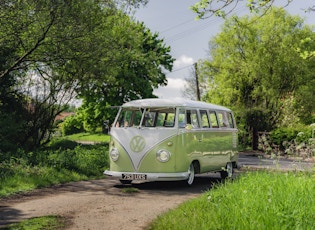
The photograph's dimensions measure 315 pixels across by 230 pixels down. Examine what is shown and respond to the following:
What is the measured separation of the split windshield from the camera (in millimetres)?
11734

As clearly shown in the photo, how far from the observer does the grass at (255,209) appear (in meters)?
5.34

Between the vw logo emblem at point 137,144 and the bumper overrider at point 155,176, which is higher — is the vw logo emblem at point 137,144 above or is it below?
above

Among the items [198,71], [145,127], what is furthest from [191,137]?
[198,71]

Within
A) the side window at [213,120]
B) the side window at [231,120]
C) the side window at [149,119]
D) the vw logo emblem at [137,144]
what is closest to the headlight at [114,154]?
the vw logo emblem at [137,144]

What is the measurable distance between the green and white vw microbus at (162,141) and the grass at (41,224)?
12.8 ft

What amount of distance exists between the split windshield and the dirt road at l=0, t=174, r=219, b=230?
1699 mm

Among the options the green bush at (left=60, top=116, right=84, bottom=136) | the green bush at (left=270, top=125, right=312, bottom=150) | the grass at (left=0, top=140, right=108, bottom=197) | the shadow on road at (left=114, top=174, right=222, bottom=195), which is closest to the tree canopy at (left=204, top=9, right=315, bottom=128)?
the green bush at (left=270, top=125, right=312, bottom=150)

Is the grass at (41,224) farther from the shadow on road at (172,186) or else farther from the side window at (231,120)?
the side window at (231,120)

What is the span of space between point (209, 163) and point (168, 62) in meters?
26.9

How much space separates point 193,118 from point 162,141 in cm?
137

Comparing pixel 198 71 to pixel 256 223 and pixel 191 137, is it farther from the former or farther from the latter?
pixel 256 223

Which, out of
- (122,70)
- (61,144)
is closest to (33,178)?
(61,144)

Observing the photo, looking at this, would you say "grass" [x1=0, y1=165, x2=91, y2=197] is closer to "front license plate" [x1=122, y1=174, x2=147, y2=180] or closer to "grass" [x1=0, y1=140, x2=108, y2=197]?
"grass" [x1=0, y1=140, x2=108, y2=197]

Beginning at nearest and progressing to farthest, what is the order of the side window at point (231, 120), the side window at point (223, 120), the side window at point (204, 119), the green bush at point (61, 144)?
1. the side window at point (204, 119)
2. the side window at point (223, 120)
3. the side window at point (231, 120)
4. the green bush at point (61, 144)
